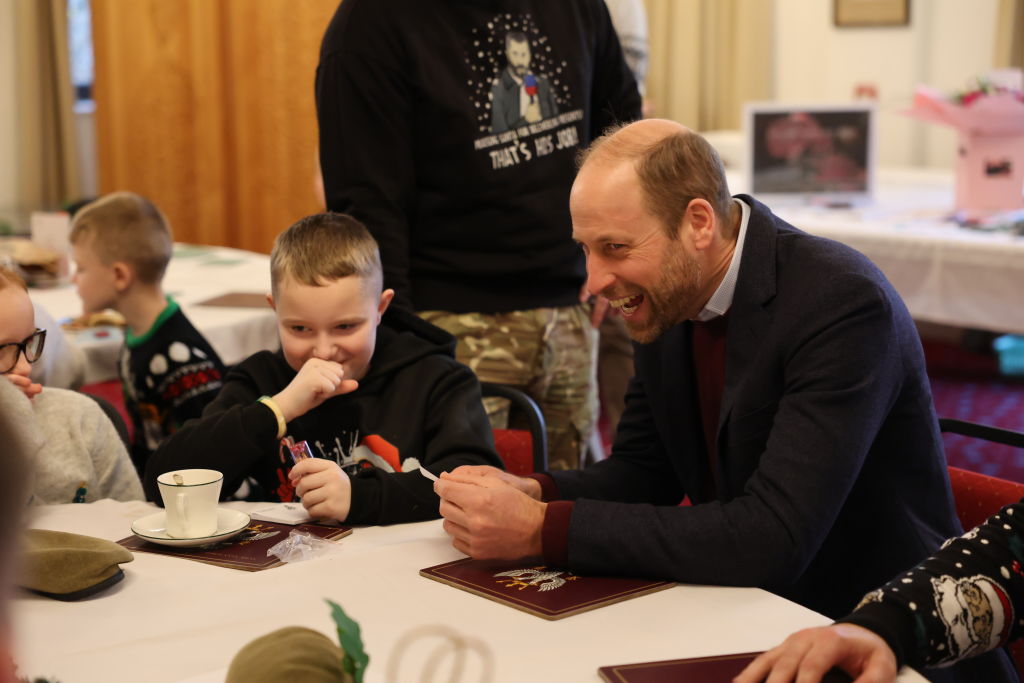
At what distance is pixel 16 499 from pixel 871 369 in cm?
124

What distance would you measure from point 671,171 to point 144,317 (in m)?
1.68

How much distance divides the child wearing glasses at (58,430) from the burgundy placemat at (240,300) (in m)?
1.27

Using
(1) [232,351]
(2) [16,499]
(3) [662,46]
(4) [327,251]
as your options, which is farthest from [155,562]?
(3) [662,46]

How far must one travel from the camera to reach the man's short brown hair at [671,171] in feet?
5.41

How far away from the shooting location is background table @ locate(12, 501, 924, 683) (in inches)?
47.4

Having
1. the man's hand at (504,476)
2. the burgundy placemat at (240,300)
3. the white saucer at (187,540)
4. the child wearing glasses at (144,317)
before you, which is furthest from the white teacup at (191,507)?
the burgundy placemat at (240,300)

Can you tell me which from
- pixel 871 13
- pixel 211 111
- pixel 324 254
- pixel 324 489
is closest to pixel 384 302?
pixel 324 254

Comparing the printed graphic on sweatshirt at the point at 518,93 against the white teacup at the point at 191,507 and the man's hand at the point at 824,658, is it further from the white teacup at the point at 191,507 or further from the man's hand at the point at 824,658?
the man's hand at the point at 824,658

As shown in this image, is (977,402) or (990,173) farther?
(977,402)

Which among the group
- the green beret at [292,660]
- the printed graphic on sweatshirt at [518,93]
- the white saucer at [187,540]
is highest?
the printed graphic on sweatshirt at [518,93]

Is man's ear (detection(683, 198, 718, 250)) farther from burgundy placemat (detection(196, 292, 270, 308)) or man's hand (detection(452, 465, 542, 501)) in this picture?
burgundy placemat (detection(196, 292, 270, 308))

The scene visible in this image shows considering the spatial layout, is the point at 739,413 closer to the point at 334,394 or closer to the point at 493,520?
the point at 493,520

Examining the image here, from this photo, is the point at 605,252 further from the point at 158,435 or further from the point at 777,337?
the point at 158,435

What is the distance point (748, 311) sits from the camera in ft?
5.46
